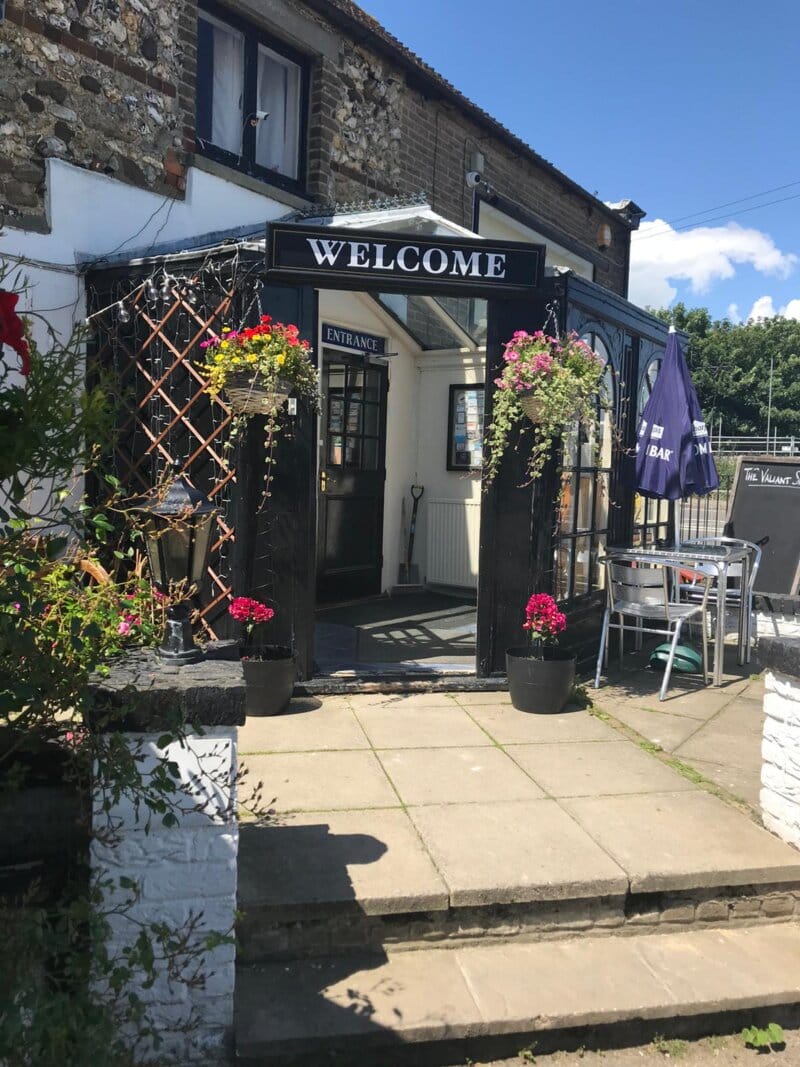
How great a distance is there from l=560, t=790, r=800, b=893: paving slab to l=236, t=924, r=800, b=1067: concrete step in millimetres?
241

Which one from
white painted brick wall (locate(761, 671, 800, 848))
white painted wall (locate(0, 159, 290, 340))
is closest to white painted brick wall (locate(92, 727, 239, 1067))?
white painted brick wall (locate(761, 671, 800, 848))

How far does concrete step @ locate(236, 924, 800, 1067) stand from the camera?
2.49m

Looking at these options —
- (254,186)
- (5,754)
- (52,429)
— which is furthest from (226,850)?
(254,186)

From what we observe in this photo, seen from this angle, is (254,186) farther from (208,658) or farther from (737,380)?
(737,380)

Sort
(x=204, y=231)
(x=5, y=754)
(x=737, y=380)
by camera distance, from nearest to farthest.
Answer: (x=5, y=754) < (x=204, y=231) < (x=737, y=380)

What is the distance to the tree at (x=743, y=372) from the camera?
4619 cm

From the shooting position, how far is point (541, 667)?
16.9 ft

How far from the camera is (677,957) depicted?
2961 millimetres

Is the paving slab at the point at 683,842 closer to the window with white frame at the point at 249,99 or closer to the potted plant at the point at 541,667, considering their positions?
the potted plant at the point at 541,667

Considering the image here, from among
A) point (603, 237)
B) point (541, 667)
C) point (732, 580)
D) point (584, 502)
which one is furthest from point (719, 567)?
point (603, 237)

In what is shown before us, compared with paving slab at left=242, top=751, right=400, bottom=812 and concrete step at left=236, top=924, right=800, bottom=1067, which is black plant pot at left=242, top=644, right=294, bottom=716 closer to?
paving slab at left=242, top=751, right=400, bottom=812

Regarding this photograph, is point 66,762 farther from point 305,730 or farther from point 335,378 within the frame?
point 335,378

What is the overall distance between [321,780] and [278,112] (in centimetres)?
623

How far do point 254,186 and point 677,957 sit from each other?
21.4 ft
